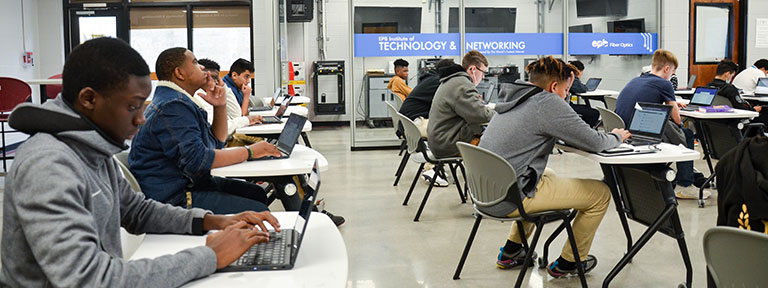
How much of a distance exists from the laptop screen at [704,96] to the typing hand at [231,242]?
19.6 feet

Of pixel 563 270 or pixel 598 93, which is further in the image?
pixel 598 93

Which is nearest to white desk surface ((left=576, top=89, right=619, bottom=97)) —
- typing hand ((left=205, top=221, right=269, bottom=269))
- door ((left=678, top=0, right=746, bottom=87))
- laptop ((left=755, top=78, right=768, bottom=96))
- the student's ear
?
laptop ((left=755, top=78, right=768, bottom=96))

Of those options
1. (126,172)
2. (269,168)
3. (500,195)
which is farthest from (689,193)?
(126,172)

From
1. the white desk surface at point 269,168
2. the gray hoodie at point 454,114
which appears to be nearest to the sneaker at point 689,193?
→ the gray hoodie at point 454,114

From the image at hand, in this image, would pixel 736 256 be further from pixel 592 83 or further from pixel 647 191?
pixel 592 83

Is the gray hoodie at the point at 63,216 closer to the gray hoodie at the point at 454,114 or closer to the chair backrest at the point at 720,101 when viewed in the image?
the gray hoodie at the point at 454,114

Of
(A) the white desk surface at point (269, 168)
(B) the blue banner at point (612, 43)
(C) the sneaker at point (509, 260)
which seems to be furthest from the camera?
(B) the blue banner at point (612, 43)

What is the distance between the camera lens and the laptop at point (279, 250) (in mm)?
1570

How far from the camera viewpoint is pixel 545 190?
322 centimetres

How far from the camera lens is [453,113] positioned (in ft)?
16.4

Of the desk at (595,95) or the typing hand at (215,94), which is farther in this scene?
the desk at (595,95)

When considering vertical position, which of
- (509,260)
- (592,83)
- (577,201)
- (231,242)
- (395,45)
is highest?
(395,45)

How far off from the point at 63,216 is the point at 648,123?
3371mm

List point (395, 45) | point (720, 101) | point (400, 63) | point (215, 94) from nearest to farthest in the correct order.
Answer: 1. point (215, 94)
2. point (720, 101)
3. point (400, 63)
4. point (395, 45)
